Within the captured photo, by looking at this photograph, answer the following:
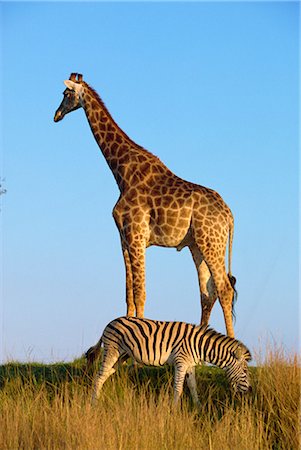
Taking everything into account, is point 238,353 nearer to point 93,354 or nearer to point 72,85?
point 93,354

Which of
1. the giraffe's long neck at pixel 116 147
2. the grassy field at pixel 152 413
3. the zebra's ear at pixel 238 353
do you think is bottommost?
the grassy field at pixel 152 413

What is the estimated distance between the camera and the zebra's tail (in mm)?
10812

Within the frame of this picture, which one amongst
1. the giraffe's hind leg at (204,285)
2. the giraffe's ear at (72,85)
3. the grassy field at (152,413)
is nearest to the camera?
the grassy field at (152,413)

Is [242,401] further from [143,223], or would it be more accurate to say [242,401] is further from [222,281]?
[143,223]

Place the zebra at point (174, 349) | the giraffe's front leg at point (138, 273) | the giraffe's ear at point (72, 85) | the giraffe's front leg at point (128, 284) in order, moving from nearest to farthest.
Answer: the zebra at point (174, 349), the giraffe's front leg at point (138, 273), the giraffe's front leg at point (128, 284), the giraffe's ear at point (72, 85)

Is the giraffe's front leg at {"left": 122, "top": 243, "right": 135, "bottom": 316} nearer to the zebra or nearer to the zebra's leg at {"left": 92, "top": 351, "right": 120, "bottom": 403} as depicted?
the zebra

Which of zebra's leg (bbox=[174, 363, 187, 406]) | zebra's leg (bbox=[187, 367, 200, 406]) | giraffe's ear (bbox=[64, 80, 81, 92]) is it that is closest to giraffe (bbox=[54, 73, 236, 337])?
giraffe's ear (bbox=[64, 80, 81, 92])

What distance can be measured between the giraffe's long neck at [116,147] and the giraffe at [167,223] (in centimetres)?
1

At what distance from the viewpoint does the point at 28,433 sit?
922 cm

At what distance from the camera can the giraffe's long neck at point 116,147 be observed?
40.4 feet

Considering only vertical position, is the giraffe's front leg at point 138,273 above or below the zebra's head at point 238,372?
above

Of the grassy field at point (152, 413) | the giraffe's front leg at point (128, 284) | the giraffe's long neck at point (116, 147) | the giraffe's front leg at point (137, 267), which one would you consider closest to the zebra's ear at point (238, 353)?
the grassy field at point (152, 413)

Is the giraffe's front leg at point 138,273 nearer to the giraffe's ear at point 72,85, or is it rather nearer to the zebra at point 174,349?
the zebra at point 174,349

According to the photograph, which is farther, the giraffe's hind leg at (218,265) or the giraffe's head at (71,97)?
the giraffe's head at (71,97)
